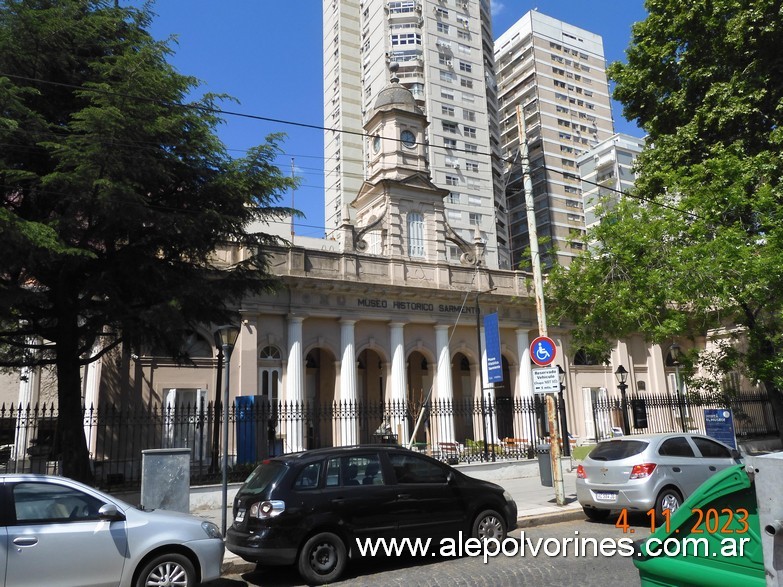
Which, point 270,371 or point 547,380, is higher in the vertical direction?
point 270,371

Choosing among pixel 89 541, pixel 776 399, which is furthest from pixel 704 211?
pixel 89 541

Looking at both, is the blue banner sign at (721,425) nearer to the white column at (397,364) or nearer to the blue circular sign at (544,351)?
the blue circular sign at (544,351)

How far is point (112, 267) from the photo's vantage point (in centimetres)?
1324

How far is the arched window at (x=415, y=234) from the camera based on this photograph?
96.8ft

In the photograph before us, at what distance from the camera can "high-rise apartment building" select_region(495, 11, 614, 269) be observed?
6938 cm

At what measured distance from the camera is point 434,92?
187 feet

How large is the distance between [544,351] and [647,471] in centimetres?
318

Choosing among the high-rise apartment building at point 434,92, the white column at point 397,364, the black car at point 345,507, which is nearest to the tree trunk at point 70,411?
the black car at point 345,507

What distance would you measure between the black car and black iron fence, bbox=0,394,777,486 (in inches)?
221

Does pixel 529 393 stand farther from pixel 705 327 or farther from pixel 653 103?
pixel 653 103

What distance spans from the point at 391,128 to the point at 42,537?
2828 cm

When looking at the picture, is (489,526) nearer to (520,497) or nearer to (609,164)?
(520,497)

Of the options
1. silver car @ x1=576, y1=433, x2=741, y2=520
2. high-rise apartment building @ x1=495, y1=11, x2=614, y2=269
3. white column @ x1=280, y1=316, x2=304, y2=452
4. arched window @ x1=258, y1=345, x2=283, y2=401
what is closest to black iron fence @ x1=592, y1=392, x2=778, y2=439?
silver car @ x1=576, y1=433, x2=741, y2=520

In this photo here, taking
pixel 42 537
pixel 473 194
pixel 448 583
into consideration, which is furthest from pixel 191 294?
pixel 473 194
